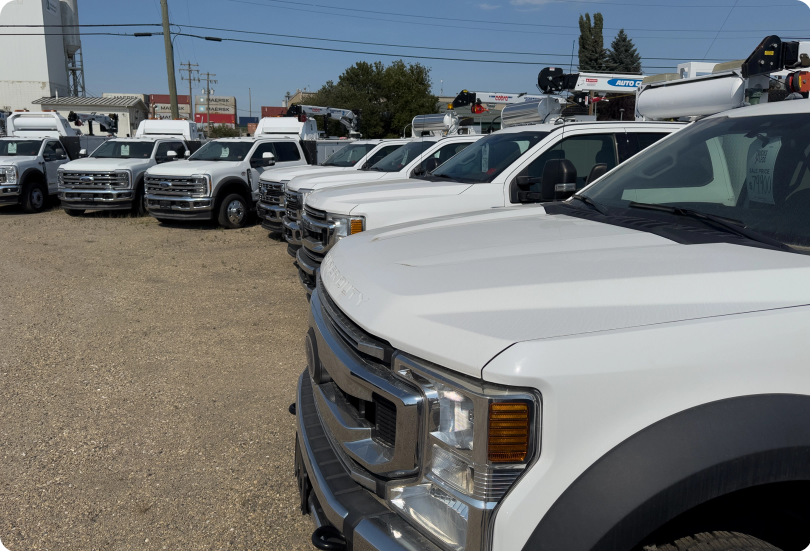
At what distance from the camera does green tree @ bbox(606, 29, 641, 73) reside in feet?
187

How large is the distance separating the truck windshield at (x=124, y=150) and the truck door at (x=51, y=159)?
5.01ft

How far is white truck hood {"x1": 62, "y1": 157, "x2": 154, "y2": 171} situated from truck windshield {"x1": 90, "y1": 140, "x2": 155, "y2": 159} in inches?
19.5

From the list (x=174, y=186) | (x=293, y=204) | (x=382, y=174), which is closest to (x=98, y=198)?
(x=174, y=186)

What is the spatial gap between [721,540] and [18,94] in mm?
66741

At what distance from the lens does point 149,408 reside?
4430 mm

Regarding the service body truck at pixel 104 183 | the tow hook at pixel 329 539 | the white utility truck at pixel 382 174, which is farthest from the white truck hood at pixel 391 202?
the service body truck at pixel 104 183

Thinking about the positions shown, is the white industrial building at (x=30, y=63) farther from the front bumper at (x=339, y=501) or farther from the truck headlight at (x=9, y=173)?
the front bumper at (x=339, y=501)

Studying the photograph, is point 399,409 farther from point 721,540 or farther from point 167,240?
point 167,240

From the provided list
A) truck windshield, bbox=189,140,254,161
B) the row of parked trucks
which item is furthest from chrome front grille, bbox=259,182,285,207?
the row of parked trucks

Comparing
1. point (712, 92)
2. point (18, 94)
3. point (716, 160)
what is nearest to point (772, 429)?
point (716, 160)

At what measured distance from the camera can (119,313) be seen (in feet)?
22.7

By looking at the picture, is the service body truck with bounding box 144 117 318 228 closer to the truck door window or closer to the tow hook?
the truck door window

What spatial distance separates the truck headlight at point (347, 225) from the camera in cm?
566

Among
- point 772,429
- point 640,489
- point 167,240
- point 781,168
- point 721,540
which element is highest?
point 781,168
